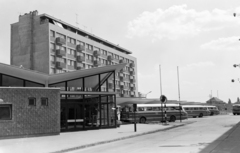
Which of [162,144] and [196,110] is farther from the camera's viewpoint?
[196,110]

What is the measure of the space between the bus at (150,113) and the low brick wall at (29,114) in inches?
646

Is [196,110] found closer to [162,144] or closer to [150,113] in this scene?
[150,113]

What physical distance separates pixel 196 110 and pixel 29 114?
132ft

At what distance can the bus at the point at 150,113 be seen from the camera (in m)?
38.2

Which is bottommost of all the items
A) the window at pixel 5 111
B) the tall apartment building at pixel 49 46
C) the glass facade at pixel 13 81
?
the window at pixel 5 111

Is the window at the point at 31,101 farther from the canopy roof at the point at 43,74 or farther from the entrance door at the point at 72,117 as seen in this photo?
the entrance door at the point at 72,117

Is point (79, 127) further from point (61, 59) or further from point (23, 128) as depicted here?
point (61, 59)

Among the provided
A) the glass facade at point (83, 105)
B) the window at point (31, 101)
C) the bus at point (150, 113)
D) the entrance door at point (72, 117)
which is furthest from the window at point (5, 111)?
the bus at point (150, 113)

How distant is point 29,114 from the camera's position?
21406mm

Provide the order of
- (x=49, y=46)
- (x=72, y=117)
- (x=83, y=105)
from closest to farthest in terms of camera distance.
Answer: (x=72, y=117)
(x=83, y=105)
(x=49, y=46)

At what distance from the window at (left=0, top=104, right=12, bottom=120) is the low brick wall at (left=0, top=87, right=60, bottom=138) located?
0.69 ft

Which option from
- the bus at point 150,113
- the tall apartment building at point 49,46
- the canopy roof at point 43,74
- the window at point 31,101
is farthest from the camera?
the tall apartment building at point 49,46

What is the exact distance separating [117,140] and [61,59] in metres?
54.0

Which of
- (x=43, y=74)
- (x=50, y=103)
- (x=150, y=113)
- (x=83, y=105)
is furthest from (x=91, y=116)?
(x=150, y=113)
